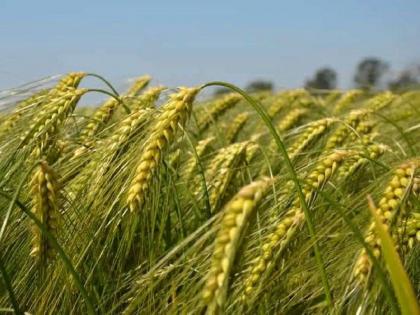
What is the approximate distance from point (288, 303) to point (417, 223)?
246mm

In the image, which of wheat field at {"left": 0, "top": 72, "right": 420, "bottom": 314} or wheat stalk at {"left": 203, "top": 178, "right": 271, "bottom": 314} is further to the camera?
wheat field at {"left": 0, "top": 72, "right": 420, "bottom": 314}

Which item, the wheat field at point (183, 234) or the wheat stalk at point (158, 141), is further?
the wheat stalk at point (158, 141)

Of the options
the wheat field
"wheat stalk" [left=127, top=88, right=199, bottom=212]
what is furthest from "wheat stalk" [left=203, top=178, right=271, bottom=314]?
"wheat stalk" [left=127, top=88, right=199, bottom=212]

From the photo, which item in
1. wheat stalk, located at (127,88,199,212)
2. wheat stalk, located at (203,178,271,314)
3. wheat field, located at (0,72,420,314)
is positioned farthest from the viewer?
wheat stalk, located at (127,88,199,212)

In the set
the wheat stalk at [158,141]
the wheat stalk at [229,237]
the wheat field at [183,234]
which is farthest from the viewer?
the wheat stalk at [158,141]

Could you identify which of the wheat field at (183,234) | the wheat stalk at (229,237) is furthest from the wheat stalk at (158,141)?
the wheat stalk at (229,237)

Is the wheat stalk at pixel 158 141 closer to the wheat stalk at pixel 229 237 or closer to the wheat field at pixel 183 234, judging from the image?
the wheat field at pixel 183 234

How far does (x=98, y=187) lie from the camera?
1.42 m

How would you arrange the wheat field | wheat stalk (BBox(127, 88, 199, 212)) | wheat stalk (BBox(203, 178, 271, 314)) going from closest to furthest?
wheat stalk (BBox(203, 178, 271, 314))
the wheat field
wheat stalk (BBox(127, 88, 199, 212))

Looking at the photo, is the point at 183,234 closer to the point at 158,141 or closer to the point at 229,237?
the point at 158,141

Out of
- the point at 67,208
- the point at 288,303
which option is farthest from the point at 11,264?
the point at 288,303

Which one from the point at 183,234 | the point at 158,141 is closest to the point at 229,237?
the point at 158,141

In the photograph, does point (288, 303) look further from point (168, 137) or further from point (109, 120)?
point (109, 120)

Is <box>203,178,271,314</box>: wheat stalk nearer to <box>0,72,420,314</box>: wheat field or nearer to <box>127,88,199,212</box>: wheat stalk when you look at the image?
<box>0,72,420,314</box>: wheat field
